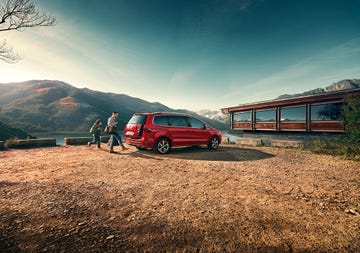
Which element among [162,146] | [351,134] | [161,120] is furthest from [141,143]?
[351,134]

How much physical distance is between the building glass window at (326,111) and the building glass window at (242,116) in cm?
568

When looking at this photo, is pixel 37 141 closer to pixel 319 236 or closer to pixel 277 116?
pixel 319 236

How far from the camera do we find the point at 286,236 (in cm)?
196

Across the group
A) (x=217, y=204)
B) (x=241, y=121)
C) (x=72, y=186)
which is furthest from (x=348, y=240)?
(x=241, y=121)

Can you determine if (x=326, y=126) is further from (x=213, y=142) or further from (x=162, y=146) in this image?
(x=162, y=146)

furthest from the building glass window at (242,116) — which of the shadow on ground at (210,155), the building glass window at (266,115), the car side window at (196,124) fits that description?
the car side window at (196,124)

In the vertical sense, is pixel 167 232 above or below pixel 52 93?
below

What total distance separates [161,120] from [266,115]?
12.6 meters

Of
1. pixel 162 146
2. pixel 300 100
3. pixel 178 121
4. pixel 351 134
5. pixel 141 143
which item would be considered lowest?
pixel 162 146

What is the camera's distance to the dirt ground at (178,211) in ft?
5.98

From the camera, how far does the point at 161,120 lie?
7.16 metres

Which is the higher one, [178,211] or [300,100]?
[300,100]

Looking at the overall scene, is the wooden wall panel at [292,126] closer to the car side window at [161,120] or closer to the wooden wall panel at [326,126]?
the wooden wall panel at [326,126]

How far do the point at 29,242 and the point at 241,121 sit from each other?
18404 mm
